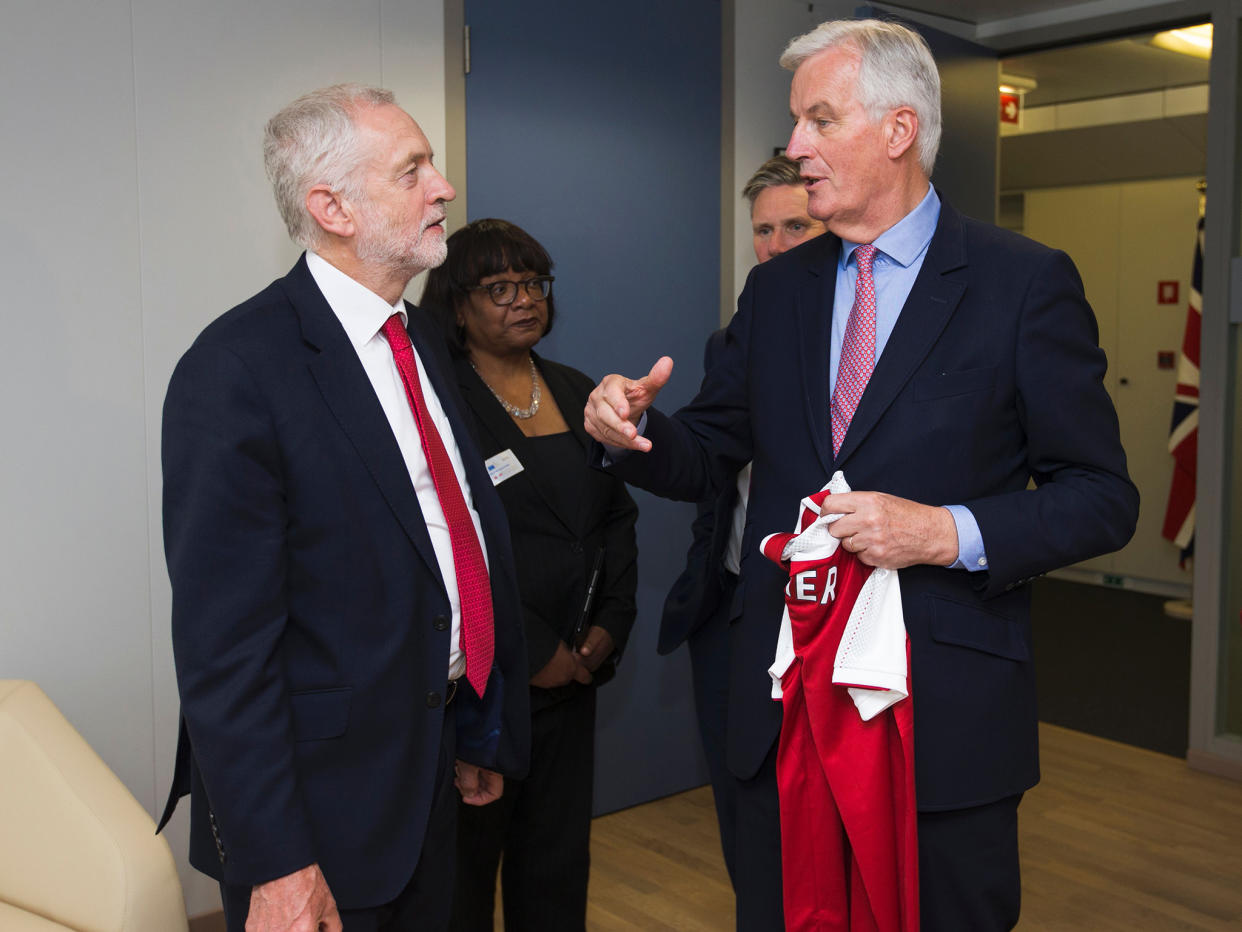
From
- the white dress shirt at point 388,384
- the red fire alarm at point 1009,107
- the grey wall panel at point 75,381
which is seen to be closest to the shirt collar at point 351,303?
the white dress shirt at point 388,384

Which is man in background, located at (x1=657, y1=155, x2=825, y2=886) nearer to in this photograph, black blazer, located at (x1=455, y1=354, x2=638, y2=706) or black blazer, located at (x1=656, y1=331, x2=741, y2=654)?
black blazer, located at (x1=656, y1=331, x2=741, y2=654)

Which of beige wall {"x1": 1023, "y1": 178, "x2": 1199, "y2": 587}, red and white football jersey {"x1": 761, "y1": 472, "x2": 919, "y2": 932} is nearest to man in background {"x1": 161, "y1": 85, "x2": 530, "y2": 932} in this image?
red and white football jersey {"x1": 761, "y1": 472, "x2": 919, "y2": 932}

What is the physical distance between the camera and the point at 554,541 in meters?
2.65

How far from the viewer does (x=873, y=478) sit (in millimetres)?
1641

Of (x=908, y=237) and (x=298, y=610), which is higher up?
(x=908, y=237)

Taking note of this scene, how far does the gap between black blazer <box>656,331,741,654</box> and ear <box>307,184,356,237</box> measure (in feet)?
2.84

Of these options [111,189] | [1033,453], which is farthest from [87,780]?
[1033,453]

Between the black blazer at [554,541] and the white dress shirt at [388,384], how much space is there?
69 cm

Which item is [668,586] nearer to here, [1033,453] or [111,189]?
[111,189]

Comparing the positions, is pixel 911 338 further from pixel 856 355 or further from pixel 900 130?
pixel 900 130

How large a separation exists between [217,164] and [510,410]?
106 cm

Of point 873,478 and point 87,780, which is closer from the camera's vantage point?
point 873,478

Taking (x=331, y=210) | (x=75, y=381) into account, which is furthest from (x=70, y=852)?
(x=331, y=210)

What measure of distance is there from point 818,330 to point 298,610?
2.88 feet
